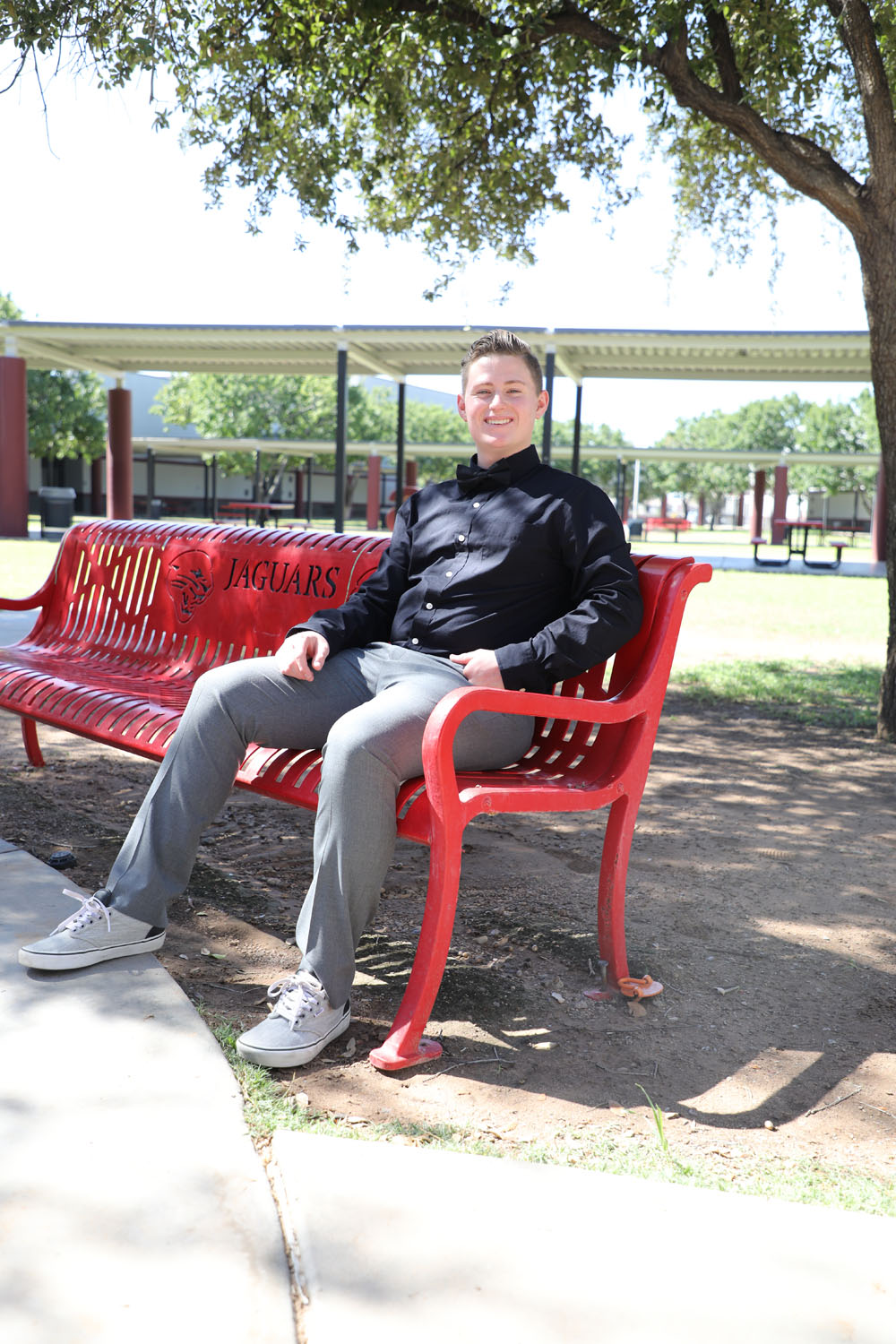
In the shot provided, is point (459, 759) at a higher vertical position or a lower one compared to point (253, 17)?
lower

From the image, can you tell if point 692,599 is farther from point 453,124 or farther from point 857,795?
point 857,795

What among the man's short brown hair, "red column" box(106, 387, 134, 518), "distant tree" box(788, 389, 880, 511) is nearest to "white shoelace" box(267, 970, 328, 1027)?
the man's short brown hair

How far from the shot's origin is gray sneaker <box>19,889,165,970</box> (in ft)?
8.52

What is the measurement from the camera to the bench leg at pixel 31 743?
4871mm

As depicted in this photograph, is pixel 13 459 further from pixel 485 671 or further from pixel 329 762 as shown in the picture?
pixel 329 762

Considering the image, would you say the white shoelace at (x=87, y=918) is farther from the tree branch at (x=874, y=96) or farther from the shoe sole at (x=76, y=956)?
the tree branch at (x=874, y=96)

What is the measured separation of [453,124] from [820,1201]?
7504 millimetres

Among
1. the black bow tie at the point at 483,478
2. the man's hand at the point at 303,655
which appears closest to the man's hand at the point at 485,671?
the man's hand at the point at 303,655

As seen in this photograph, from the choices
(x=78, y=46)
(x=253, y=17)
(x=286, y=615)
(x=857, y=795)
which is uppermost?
(x=253, y=17)

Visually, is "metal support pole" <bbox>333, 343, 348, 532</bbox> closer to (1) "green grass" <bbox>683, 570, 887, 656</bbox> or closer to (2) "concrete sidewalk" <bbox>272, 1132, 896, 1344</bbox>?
(1) "green grass" <bbox>683, 570, 887, 656</bbox>

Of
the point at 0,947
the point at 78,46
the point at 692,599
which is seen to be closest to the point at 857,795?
the point at 0,947

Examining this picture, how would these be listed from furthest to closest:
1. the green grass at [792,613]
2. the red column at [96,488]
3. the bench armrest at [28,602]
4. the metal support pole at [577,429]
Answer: the red column at [96,488]
the metal support pole at [577,429]
the green grass at [792,613]
the bench armrest at [28,602]

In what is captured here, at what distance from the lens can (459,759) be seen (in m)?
2.64

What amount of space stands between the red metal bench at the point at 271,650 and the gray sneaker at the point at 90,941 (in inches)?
18.6
